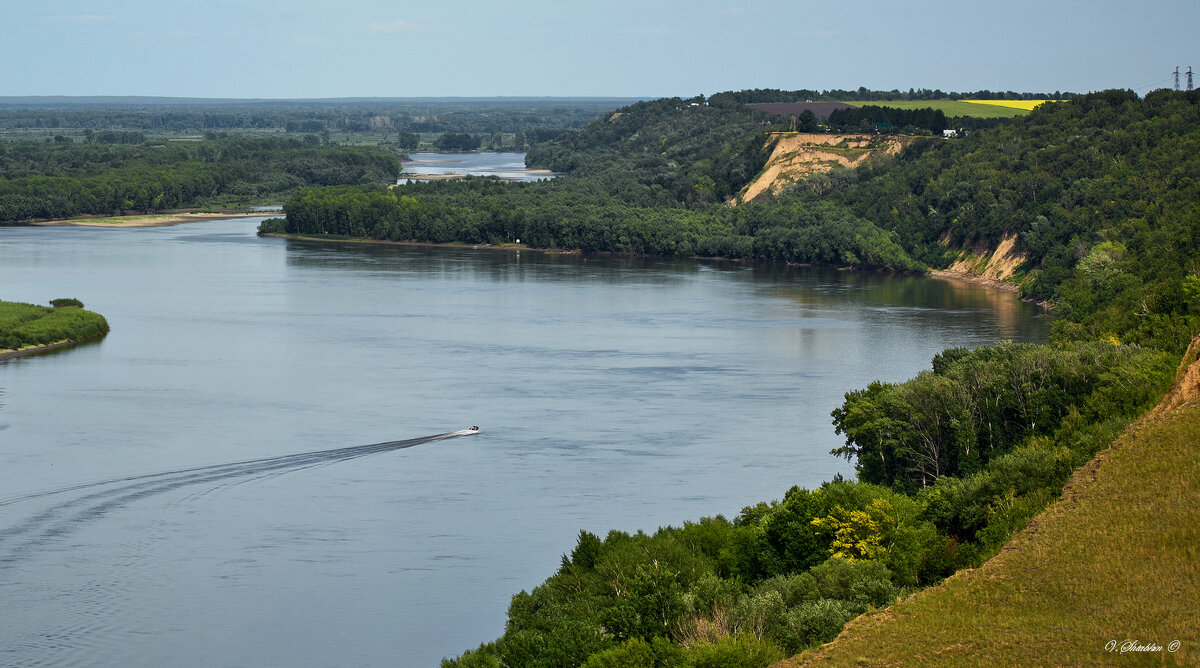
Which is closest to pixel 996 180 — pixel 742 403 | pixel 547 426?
pixel 742 403

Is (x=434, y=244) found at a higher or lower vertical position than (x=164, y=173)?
lower

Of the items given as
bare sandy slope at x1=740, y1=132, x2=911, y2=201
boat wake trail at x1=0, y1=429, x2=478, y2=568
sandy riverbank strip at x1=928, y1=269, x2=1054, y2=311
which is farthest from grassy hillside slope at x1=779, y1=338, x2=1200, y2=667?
bare sandy slope at x1=740, y1=132, x2=911, y2=201

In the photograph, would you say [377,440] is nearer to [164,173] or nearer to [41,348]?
[41,348]

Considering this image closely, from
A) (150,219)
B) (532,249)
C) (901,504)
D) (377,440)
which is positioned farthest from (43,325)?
(150,219)

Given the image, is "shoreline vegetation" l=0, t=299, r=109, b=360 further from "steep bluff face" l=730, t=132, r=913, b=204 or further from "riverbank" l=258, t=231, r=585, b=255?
"steep bluff face" l=730, t=132, r=913, b=204

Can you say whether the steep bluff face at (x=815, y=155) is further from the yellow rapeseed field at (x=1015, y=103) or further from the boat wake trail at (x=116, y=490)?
the boat wake trail at (x=116, y=490)

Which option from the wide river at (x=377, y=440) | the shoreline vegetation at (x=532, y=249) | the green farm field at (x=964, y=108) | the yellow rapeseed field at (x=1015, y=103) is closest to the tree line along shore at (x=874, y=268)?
the shoreline vegetation at (x=532, y=249)

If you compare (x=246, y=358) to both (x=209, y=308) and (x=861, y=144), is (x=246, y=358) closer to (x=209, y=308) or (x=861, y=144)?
(x=209, y=308)
